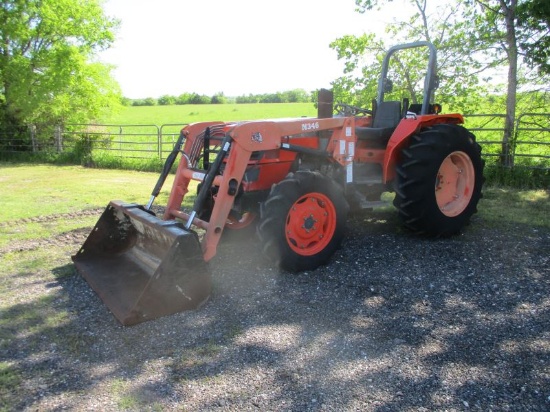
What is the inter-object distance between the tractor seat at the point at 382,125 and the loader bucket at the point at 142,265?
2.84 metres

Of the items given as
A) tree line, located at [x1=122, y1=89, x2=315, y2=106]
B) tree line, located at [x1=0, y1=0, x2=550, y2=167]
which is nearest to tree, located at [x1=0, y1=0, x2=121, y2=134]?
tree line, located at [x1=0, y1=0, x2=550, y2=167]

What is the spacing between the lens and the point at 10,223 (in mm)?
6938

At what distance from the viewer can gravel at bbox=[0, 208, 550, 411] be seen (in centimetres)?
279

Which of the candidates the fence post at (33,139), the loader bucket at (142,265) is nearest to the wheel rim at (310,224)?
the loader bucket at (142,265)

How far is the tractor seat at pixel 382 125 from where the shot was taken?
19.4 feet

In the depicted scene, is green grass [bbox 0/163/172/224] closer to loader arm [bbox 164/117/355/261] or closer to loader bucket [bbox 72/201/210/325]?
loader bucket [bbox 72/201/210/325]

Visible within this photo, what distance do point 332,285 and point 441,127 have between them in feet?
8.30

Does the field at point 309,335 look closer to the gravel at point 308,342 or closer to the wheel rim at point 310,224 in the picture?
the gravel at point 308,342

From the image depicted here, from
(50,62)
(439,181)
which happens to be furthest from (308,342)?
(50,62)

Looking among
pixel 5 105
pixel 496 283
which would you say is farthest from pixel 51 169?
pixel 496 283

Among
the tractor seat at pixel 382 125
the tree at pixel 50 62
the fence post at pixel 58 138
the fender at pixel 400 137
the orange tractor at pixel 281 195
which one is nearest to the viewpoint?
the orange tractor at pixel 281 195

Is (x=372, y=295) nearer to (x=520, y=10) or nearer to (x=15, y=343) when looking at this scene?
(x=15, y=343)

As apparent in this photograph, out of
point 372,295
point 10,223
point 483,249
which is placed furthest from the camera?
point 10,223

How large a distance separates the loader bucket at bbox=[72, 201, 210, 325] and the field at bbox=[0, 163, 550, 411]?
0.12m
